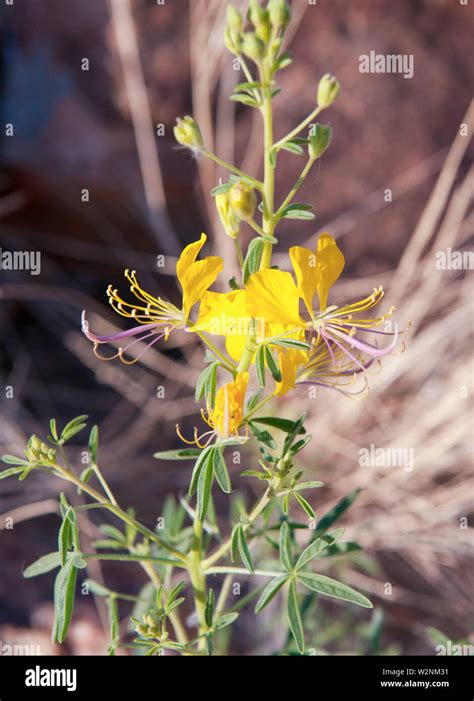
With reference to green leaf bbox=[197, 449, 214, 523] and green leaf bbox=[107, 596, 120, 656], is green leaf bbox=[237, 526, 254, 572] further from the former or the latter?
green leaf bbox=[107, 596, 120, 656]

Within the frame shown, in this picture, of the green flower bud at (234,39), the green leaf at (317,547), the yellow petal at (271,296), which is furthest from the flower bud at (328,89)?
the green leaf at (317,547)

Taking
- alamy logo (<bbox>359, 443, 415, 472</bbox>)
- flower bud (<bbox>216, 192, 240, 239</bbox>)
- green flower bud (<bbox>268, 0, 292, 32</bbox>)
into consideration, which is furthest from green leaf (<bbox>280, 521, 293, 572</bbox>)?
alamy logo (<bbox>359, 443, 415, 472</bbox>)

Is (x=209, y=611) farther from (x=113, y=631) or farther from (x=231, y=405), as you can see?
(x=231, y=405)
